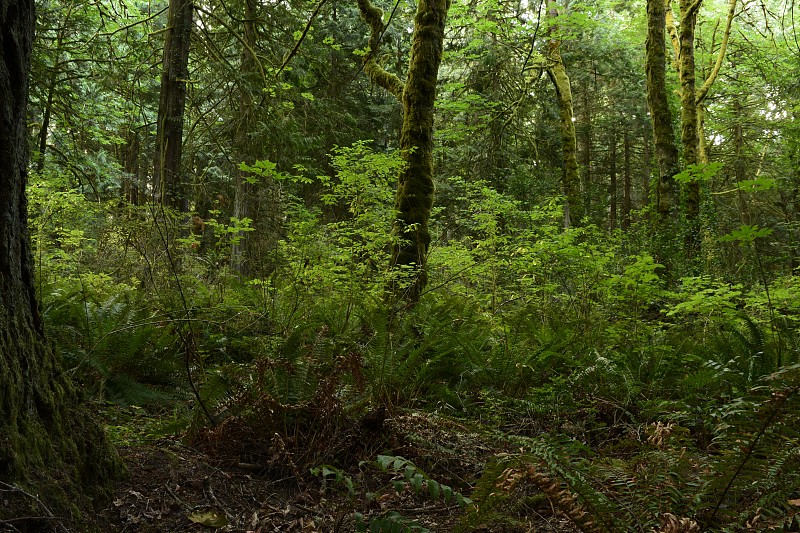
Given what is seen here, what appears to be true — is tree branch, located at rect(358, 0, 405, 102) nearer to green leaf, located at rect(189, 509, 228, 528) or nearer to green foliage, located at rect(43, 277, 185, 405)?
green foliage, located at rect(43, 277, 185, 405)

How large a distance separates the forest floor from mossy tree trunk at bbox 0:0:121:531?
20 cm

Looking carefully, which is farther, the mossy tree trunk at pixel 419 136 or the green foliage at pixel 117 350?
the mossy tree trunk at pixel 419 136

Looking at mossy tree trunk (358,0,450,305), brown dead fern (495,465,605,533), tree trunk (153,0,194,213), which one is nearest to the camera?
brown dead fern (495,465,605,533)

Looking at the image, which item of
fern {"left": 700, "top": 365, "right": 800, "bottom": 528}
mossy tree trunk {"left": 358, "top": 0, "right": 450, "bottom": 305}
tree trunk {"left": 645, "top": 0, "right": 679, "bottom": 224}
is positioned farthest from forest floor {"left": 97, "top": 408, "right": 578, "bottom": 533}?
tree trunk {"left": 645, "top": 0, "right": 679, "bottom": 224}

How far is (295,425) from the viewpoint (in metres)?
2.68

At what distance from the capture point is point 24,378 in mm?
1718

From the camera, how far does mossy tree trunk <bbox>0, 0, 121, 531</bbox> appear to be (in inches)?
61.9

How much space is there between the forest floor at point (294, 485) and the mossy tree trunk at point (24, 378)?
0.65 ft

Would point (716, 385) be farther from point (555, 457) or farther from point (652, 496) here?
point (555, 457)

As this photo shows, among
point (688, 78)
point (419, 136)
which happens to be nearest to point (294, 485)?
point (419, 136)

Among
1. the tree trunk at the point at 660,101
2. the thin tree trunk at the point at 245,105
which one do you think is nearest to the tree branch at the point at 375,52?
the thin tree trunk at the point at 245,105

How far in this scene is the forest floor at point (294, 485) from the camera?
6.39ft

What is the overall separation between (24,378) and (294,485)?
121cm

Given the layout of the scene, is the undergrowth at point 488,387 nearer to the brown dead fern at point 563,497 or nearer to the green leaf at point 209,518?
the brown dead fern at point 563,497
